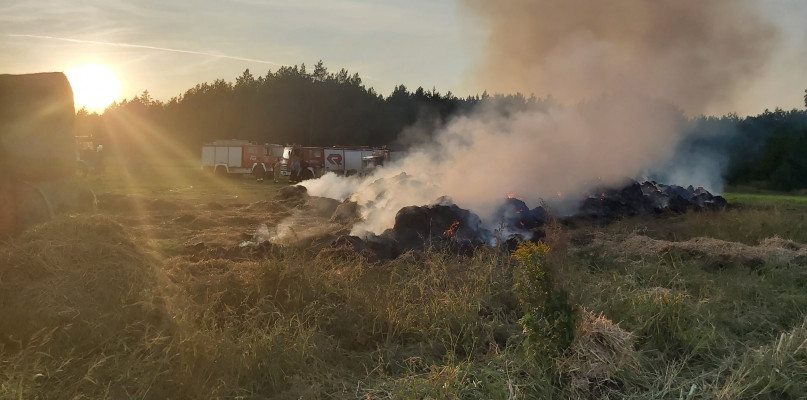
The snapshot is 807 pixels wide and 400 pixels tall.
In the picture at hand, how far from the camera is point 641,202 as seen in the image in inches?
670

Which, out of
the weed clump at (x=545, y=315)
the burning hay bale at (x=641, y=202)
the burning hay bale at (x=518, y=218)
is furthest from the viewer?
the burning hay bale at (x=641, y=202)

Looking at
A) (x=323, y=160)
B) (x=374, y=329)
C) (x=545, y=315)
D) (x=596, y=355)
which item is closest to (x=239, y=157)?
(x=323, y=160)

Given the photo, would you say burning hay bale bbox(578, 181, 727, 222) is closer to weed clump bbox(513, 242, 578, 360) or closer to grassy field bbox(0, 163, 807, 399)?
grassy field bbox(0, 163, 807, 399)

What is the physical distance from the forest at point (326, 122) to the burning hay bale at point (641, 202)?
28421 mm

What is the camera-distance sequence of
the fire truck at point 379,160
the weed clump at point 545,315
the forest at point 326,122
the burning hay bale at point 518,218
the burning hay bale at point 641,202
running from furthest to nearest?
1. the forest at point 326,122
2. the fire truck at point 379,160
3. the burning hay bale at point 641,202
4. the burning hay bale at point 518,218
5. the weed clump at point 545,315

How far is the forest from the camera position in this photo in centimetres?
4553

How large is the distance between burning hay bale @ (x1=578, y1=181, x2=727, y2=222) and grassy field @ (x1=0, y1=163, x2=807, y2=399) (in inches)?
298

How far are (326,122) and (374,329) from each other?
64.5 m

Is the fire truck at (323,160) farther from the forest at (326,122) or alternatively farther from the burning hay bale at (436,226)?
the burning hay bale at (436,226)

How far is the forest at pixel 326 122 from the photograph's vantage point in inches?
1793

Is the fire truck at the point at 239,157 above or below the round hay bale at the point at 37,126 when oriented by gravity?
below

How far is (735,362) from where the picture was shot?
5.15 metres

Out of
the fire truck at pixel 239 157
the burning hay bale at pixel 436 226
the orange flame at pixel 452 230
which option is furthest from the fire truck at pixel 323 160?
the orange flame at pixel 452 230

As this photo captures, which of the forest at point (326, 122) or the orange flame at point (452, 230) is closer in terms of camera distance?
the orange flame at point (452, 230)
